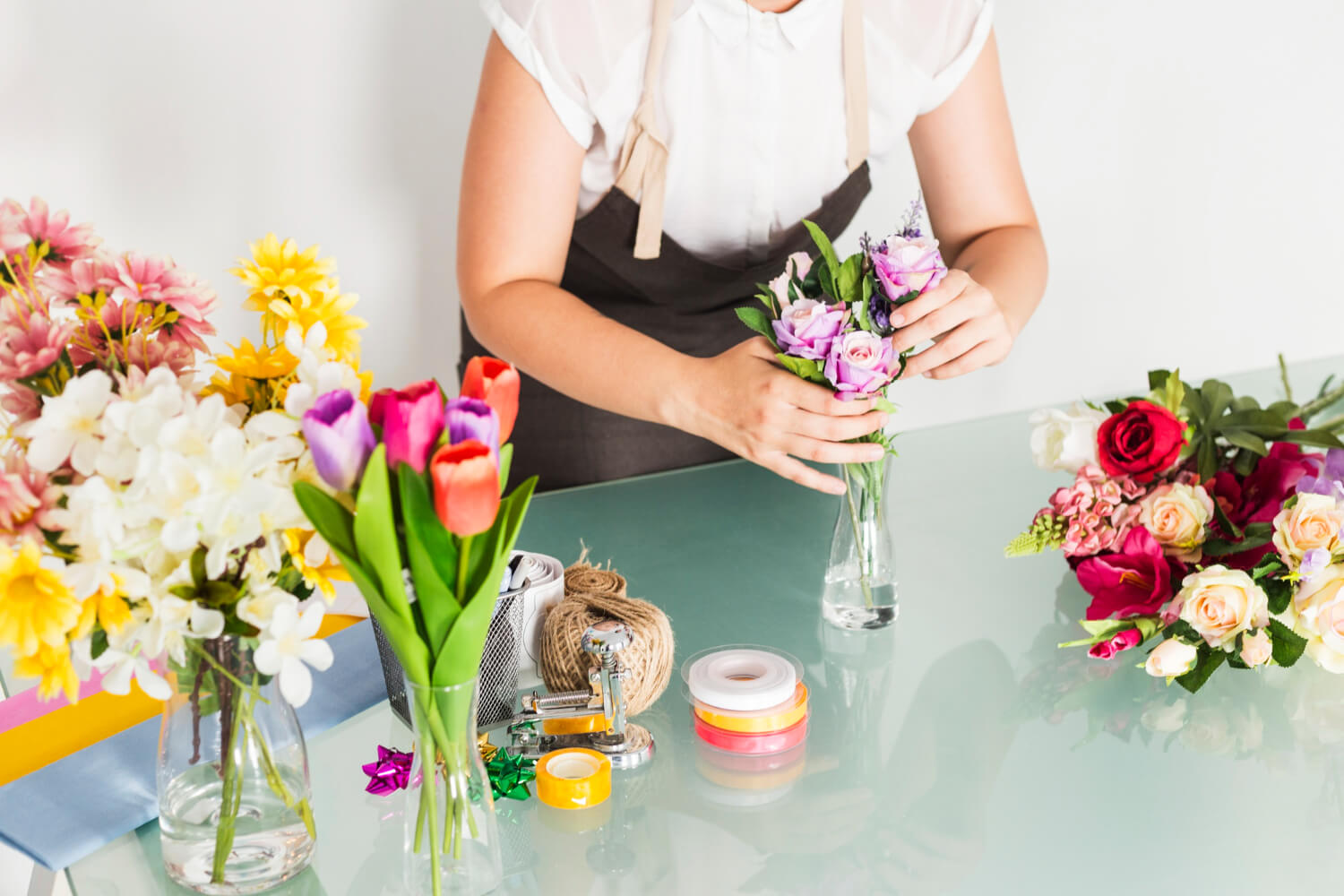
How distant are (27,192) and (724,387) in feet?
4.70

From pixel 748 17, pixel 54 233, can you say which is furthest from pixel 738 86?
pixel 54 233

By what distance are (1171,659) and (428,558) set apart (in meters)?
0.66

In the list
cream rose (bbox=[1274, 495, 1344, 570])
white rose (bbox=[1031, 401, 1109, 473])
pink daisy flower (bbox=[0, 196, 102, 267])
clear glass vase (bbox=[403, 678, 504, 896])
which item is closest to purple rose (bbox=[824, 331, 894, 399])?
white rose (bbox=[1031, 401, 1109, 473])

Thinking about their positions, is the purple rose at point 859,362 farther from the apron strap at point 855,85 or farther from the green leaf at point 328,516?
the apron strap at point 855,85

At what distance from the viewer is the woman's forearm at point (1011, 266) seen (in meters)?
1.40

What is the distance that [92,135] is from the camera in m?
1.98

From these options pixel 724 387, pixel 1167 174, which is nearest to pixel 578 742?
pixel 724 387

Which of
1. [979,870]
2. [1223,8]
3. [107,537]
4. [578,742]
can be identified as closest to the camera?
[107,537]

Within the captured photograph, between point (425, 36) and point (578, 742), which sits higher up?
point (425, 36)

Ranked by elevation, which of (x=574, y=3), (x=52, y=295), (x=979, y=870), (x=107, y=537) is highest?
(x=574, y=3)

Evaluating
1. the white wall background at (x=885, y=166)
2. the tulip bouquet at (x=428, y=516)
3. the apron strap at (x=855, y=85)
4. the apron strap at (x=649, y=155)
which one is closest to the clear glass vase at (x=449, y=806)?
the tulip bouquet at (x=428, y=516)

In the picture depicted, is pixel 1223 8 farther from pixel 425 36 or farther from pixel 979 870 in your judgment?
pixel 979 870

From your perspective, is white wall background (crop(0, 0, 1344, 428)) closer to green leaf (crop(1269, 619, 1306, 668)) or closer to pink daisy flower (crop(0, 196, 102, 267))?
pink daisy flower (crop(0, 196, 102, 267))

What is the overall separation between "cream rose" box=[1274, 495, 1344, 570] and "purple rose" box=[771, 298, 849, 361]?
0.40m
